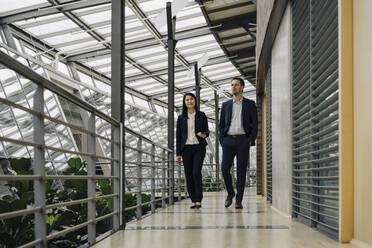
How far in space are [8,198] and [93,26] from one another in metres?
10.4

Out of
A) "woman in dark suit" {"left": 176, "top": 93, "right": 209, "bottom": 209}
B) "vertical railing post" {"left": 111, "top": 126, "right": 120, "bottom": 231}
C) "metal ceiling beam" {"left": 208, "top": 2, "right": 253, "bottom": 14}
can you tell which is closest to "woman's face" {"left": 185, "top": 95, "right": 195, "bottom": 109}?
"woman in dark suit" {"left": 176, "top": 93, "right": 209, "bottom": 209}

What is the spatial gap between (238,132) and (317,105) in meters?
1.78

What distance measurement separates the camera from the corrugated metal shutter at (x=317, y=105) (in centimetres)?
309

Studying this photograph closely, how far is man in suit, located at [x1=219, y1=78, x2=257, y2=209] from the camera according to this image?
5.40m

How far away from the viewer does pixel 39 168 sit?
6.91ft

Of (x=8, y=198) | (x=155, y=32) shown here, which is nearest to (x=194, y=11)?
(x=155, y=32)

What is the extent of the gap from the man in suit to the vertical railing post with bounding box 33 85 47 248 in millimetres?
3489

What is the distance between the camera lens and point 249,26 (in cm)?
1463

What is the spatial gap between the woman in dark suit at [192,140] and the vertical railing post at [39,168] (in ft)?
12.4

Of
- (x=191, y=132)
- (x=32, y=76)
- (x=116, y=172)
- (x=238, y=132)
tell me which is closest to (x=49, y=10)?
(x=191, y=132)

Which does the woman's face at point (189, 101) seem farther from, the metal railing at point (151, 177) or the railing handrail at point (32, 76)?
the railing handrail at point (32, 76)

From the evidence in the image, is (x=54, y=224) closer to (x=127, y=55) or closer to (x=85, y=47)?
(x=85, y=47)

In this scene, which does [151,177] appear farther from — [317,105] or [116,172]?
[317,105]

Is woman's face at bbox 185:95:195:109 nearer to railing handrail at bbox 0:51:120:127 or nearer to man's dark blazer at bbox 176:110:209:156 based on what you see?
man's dark blazer at bbox 176:110:209:156
